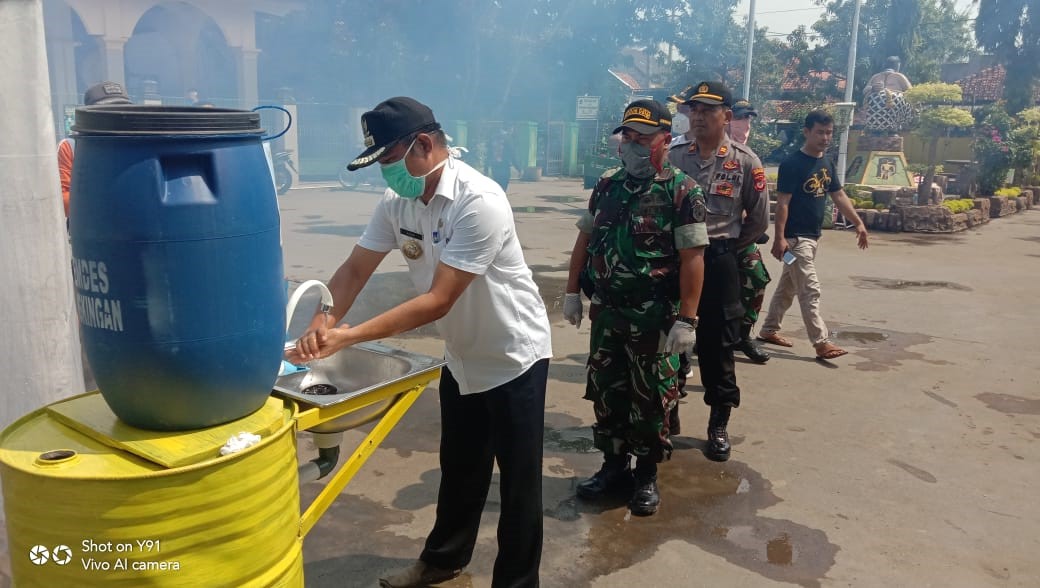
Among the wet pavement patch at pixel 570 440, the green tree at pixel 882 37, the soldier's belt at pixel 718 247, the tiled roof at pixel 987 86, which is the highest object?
the green tree at pixel 882 37

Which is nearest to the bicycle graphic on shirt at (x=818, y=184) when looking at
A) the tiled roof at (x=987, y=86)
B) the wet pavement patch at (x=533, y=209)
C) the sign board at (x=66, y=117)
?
the wet pavement patch at (x=533, y=209)

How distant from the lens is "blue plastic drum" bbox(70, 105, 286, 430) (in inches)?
60.7

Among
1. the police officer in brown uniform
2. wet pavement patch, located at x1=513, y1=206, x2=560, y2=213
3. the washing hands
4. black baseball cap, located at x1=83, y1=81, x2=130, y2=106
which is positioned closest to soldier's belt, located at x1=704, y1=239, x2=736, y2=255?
the police officer in brown uniform

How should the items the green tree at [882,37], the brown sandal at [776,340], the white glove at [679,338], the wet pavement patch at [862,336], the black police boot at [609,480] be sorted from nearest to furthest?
the white glove at [679,338], the black police boot at [609,480], the brown sandal at [776,340], the wet pavement patch at [862,336], the green tree at [882,37]

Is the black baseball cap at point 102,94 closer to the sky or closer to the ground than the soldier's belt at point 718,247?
closer to the sky

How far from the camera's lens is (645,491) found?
3.18 meters

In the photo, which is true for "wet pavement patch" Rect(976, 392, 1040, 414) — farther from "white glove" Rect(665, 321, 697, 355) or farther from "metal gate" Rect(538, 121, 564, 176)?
"metal gate" Rect(538, 121, 564, 176)

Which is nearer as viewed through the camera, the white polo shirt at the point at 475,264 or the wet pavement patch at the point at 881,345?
the white polo shirt at the point at 475,264

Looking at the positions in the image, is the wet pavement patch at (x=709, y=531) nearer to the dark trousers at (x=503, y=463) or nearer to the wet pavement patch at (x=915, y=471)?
the dark trousers at (x=503, y=463)

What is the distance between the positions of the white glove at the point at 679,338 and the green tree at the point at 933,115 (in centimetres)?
1156

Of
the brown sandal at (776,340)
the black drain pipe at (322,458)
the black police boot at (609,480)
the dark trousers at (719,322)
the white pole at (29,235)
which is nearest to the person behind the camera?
the black drain pipe at (322,458)

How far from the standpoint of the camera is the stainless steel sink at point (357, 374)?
2.13m

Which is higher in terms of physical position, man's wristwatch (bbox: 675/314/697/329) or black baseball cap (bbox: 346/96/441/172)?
black baseball cap (bbox: 346/96/441/172)

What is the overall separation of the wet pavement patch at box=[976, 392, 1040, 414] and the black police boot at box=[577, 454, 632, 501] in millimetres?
2485
